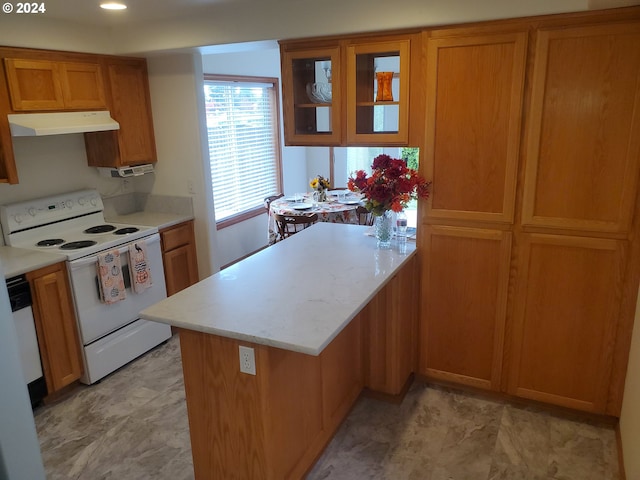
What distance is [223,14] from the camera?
9.99 feet

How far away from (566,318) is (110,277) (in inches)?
111

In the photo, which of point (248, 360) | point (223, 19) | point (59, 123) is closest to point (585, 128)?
point (248, 360)

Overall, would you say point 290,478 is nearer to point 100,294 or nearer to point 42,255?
point 100,294

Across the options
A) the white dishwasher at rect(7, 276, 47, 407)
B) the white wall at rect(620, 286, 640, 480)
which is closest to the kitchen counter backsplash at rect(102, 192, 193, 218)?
the white dishwasher at rect(7, 276, 47, 407)

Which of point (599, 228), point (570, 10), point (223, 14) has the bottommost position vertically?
point (599, 228)

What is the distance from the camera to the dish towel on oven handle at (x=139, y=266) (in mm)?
3343

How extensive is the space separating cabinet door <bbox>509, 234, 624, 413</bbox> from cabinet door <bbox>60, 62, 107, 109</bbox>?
10.0 feet

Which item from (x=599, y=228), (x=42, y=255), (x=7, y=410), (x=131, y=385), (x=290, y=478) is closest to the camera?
(x=7, y=410)

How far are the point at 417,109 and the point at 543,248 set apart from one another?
103cm

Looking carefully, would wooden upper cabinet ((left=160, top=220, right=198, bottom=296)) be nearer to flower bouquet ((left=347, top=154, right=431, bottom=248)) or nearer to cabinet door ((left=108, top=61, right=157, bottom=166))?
cabinet door ((left=108, top=61, right=157, bottom=166))

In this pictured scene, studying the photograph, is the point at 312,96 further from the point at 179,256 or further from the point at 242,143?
the point at 242,143

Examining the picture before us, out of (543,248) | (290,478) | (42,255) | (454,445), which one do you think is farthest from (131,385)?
(543,248)

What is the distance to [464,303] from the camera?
2.83 meters

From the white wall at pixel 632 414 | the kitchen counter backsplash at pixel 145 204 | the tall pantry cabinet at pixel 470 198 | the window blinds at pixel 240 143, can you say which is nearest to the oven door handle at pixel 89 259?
the kitchen counter backsplash at pixel 145 204
